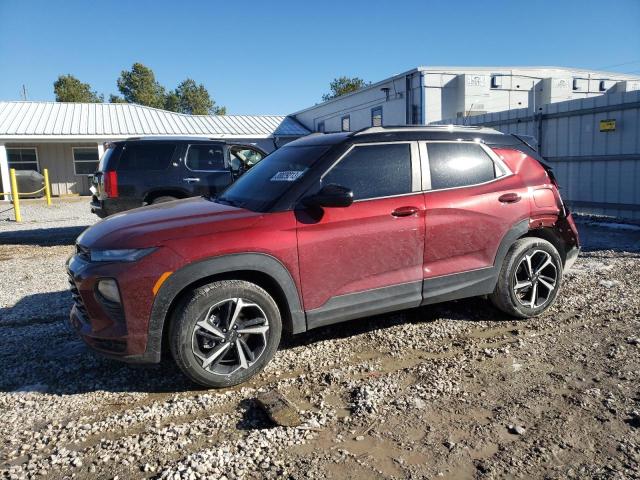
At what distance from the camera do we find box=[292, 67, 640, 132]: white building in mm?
17406

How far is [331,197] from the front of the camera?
3625mm

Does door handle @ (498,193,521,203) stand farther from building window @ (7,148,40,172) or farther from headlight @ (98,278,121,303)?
building window @ (7,148,40,172)

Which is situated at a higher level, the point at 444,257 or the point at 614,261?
the point at 444,257

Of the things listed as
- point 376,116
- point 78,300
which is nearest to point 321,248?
point 78,300

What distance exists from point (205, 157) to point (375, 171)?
19.3ft

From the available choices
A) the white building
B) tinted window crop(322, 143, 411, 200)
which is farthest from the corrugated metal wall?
tinted window crop(322, 143, 411, 200)

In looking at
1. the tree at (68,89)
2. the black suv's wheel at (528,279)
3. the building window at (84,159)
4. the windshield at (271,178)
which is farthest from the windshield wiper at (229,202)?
Answer: the tree at (68,89)

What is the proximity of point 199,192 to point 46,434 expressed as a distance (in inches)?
253

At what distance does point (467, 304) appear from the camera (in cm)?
528

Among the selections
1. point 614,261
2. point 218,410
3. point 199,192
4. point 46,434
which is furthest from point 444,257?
point 199,192

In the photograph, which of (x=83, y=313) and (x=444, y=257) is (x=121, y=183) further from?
(x=444, y=257)

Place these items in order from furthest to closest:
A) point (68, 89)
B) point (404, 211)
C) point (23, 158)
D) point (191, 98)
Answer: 1. point (191, 98)
2. point (68, 89)
3. point (23, 158)
4. point (404, 211)

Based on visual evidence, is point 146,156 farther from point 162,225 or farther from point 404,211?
point 404,211

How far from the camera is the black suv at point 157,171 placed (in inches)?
341
